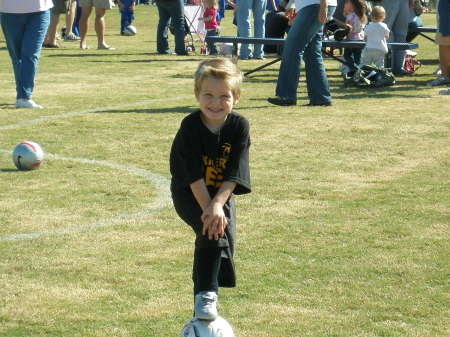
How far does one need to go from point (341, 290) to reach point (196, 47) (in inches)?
722

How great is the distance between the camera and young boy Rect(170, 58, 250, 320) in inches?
172

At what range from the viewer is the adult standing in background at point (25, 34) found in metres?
11.8

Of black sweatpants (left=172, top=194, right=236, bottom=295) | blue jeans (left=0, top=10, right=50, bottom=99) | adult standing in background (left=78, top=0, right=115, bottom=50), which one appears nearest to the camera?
black sweatpants (left=172, top=194, right=236, bottom=295)

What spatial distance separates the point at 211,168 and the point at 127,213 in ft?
8.29

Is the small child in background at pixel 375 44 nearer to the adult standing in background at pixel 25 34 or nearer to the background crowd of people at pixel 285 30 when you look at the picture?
the background crowd of people at pixel 285 30

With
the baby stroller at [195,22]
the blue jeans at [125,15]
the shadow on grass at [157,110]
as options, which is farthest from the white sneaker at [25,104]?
the blue jeans at [125,15]

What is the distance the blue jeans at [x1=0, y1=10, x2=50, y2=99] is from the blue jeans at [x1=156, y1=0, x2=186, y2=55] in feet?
27.4

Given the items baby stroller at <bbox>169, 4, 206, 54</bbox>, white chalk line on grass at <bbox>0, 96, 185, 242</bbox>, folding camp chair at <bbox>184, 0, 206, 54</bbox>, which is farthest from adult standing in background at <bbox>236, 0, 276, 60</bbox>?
white chalk line on grass at <bbox>0, 96, 185, 242</bbox>

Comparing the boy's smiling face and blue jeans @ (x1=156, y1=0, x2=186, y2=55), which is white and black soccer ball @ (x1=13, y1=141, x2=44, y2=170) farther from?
blue jeans @ (x1=156, y1=0, x2=186, y2=55)

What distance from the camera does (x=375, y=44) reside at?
15.0 meters

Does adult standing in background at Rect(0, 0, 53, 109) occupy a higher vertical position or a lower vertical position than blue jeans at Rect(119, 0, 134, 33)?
higher

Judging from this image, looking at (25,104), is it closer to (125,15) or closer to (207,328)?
(207,328)

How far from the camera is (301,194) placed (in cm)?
752

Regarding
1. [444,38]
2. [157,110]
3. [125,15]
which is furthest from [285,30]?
[157,110]
